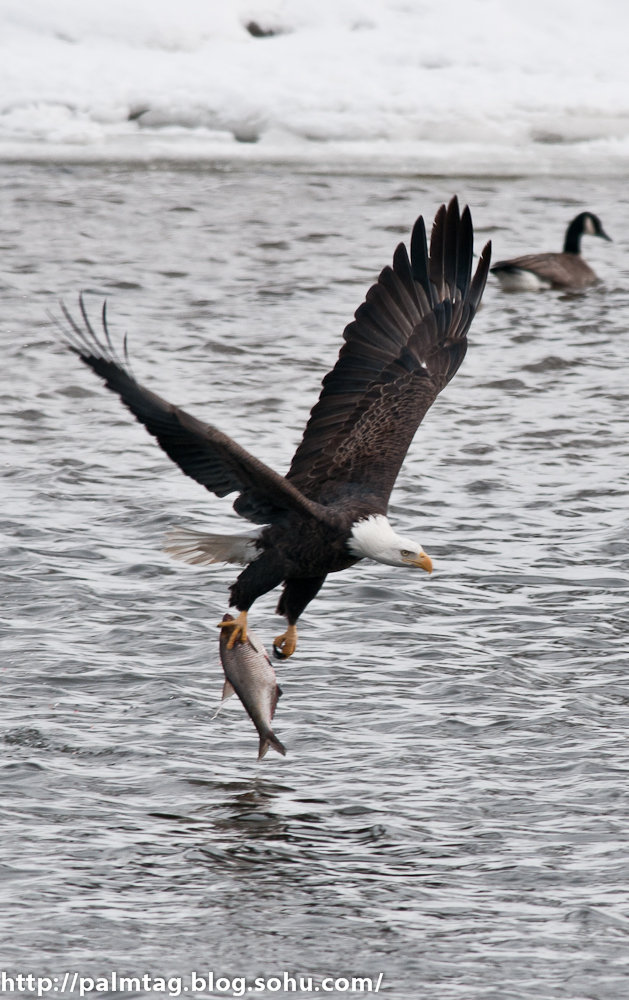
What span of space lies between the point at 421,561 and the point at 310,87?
1325 cm

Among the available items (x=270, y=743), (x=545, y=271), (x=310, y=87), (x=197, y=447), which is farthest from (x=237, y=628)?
(x=310, y=87)

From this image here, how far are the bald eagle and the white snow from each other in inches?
418

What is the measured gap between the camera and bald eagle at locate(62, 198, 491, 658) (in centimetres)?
556

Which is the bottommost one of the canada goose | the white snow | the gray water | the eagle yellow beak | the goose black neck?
the gray water

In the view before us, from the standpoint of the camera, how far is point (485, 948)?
4582 millimetres

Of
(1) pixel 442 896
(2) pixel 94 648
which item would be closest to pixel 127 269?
(2) pixel 94 648

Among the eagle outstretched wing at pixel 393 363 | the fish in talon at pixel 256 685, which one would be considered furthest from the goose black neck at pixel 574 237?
the fish in talon at pixel 256 685

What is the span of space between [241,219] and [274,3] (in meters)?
6.02

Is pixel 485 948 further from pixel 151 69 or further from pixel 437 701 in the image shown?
pixel 151 69

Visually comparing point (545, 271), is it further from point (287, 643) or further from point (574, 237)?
point (287, 643)

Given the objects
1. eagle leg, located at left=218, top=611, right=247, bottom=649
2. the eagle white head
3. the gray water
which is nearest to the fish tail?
the gray water

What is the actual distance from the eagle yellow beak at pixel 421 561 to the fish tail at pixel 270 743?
2.63 feet

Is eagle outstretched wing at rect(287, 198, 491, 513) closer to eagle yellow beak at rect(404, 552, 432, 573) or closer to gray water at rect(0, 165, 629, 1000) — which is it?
eagle yellow beak at rect(404, 552, 432, 573)

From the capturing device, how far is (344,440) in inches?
265
